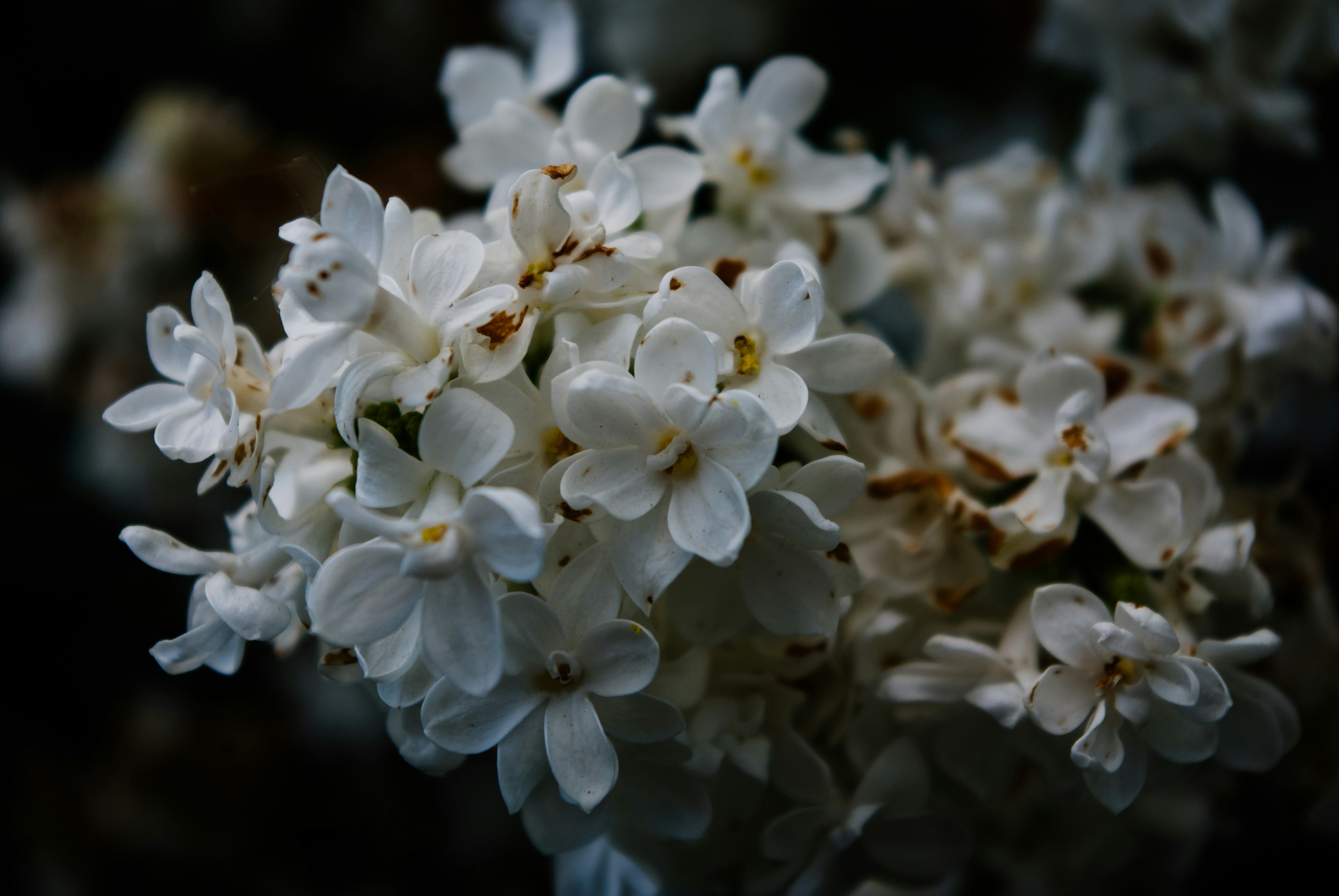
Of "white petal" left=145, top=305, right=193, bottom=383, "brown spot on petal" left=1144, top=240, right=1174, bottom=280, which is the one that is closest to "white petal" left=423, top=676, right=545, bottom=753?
"white petal" left=145, top=305, right=193, bottom=383

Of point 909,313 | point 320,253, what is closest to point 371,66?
point 909,313

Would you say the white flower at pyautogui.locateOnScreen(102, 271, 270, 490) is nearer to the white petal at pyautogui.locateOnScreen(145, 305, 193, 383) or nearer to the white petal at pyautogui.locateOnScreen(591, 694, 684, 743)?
A: the white petal at pyautogui.locateOnScreen(145, 305, 193, 383)

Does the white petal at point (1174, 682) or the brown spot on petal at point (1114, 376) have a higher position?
the brown spot on petal at point (1114, 376)

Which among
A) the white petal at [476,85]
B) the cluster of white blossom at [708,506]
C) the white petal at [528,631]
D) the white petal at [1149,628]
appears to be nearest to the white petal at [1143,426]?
the cluster of white blossom at [708,506]

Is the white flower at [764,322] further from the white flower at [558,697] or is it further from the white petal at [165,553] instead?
the white petal at [165,553]

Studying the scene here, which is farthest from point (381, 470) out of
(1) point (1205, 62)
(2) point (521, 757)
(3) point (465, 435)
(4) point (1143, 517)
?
(1) point (1205, 62)

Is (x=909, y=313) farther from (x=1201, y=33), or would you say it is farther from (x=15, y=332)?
(x=15, y=332)

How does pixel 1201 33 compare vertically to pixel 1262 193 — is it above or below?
above

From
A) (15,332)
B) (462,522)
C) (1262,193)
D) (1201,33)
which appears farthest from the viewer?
(15,332)
